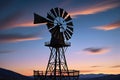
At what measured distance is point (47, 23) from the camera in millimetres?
55906

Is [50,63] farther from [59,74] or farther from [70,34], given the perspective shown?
[70,34]

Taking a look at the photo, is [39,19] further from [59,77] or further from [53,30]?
[59,77]

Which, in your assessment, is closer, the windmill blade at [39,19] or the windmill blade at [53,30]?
the windmill blade at [53,30]

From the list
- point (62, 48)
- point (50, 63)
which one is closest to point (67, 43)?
point (62, 48)

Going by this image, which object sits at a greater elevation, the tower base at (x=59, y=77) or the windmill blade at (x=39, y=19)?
the windmill blade at (x=39, y=19)

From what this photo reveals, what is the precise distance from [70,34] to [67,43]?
6.47 ft

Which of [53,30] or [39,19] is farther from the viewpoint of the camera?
[39,19]

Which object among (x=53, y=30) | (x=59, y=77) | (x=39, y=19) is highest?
(x=39, y=19)

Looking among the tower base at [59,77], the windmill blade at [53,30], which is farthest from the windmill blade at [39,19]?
the tower base at [59,77]

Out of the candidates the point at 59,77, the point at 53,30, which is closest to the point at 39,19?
the point at 53,30

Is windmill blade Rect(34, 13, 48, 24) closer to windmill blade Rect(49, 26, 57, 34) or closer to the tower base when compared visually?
windmill blade Rect(49, 26, 57, 34)

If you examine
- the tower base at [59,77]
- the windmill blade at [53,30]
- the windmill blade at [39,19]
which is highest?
the windmill blade at [39,19]

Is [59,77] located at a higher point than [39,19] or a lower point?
lower

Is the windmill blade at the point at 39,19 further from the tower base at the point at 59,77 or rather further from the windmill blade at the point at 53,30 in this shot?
the tower base at the point at 59,77
